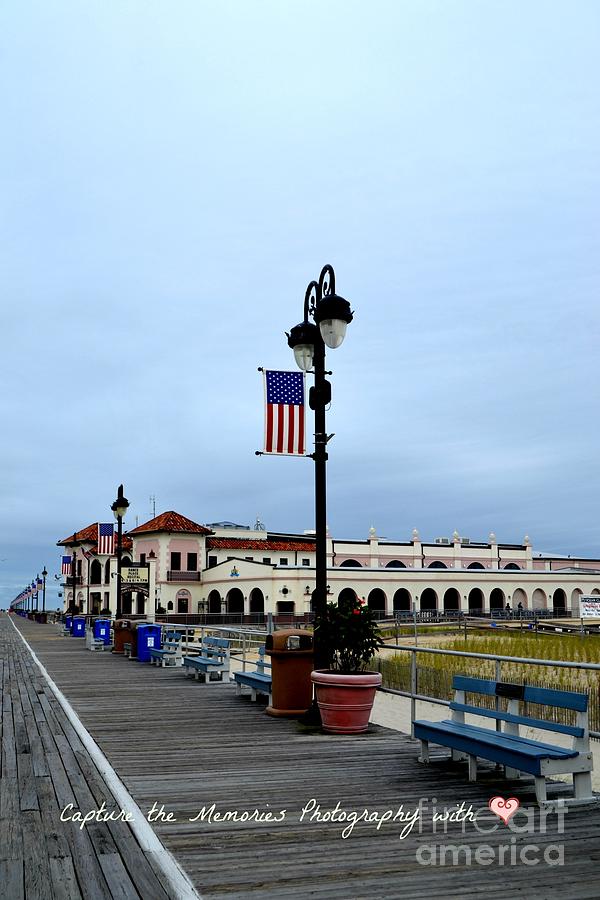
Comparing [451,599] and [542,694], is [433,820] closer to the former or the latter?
[542,694]

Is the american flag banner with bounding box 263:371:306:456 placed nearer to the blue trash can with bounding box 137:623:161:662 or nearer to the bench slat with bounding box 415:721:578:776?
the bench slat with bounding box 415:721:578:776

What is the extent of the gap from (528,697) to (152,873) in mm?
3637

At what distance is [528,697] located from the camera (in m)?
7.11

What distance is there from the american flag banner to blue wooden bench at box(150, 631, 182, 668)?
11.8m

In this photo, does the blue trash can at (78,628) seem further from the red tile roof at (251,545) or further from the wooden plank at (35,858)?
the wooden plank at (35,858)

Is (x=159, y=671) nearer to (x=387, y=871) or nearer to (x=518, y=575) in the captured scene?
(x=387, y=871)

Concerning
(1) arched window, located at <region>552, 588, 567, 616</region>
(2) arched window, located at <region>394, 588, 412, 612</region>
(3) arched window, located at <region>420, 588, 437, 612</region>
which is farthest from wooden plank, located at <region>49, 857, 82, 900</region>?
(1) arched window, located at <region>552, 588, 567, 616</region>

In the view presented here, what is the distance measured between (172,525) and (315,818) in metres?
63.0

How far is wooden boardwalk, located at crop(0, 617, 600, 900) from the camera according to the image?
4.84 metres

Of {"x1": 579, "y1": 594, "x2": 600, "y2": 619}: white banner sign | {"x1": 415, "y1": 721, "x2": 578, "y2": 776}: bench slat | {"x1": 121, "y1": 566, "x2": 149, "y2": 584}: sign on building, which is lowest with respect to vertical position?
{"x1": 579, "y1": 594, "x2": 600, "y2": 619}: white banner sign

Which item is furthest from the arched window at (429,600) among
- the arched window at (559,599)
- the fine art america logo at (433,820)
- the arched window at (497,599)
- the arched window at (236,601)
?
the fine art america logo at (433,820)

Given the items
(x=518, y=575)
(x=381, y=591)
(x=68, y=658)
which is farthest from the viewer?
(x=518, y=575)

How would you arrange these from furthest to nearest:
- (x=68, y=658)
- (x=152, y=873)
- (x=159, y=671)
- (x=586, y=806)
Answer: (x=68, y=658)
(x=159, y=671)
(x=586, y=806)
(x=152, y=873)

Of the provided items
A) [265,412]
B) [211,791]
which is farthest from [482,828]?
[265,412]
